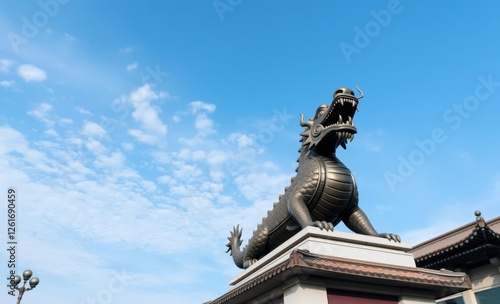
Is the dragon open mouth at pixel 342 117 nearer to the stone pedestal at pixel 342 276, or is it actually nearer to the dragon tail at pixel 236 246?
the stone pedestal at pixel 342 276

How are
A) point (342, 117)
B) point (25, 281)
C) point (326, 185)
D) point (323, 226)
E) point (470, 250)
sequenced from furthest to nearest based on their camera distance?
1. point (470, 250)
2. point (25, 281)
3. point (326, 185)
4. point (342, 117)
5. point (323, 226)

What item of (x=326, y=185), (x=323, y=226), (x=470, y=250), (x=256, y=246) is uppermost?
(x=470, y=250)

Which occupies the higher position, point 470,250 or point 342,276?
point 470,250

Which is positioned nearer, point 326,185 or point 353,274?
point 353,274

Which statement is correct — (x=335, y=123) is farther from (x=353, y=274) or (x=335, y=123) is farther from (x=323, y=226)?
(x=353, y=274)

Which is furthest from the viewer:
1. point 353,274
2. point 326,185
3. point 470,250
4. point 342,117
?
point 470,250

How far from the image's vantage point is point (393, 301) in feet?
26.8

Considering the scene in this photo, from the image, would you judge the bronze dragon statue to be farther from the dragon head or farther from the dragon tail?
the dragon tail

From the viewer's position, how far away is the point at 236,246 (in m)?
12.7

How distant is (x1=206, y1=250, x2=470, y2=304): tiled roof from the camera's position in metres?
7.18

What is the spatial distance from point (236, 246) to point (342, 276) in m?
5.52

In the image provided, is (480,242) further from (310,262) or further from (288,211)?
(310,262)

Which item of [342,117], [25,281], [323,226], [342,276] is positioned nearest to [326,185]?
[323,226]

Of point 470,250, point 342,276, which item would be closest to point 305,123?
point 342,276
